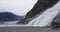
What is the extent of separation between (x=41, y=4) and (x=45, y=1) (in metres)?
1.31

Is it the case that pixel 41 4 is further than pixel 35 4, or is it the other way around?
pixel 35 4

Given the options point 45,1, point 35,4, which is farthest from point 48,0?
point 35,4

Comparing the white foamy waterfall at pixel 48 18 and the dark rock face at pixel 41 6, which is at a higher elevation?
the dark rock face at pixel 41 6

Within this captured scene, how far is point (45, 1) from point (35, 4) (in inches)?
185

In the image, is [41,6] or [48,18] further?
[41,6]

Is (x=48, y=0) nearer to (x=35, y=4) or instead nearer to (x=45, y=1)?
(x=45, y=1)

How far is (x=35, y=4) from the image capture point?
150 feet

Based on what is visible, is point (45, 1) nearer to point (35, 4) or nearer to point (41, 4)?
point (41, 4)

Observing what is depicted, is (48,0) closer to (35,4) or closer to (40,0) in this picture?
(40,0)

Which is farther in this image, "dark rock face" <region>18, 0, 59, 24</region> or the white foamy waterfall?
"dark rock face" <region>18, 0, 59, 24</region>

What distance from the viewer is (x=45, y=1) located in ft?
136

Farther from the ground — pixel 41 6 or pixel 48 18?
pixel 41 6

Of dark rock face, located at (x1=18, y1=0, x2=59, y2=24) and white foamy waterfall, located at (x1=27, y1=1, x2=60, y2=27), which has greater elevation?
dark rock face, located at (x1=18, y1=0, x2=59, y2=24)

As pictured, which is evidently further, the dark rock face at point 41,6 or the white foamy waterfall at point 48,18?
the dark rock face at point 41,6
